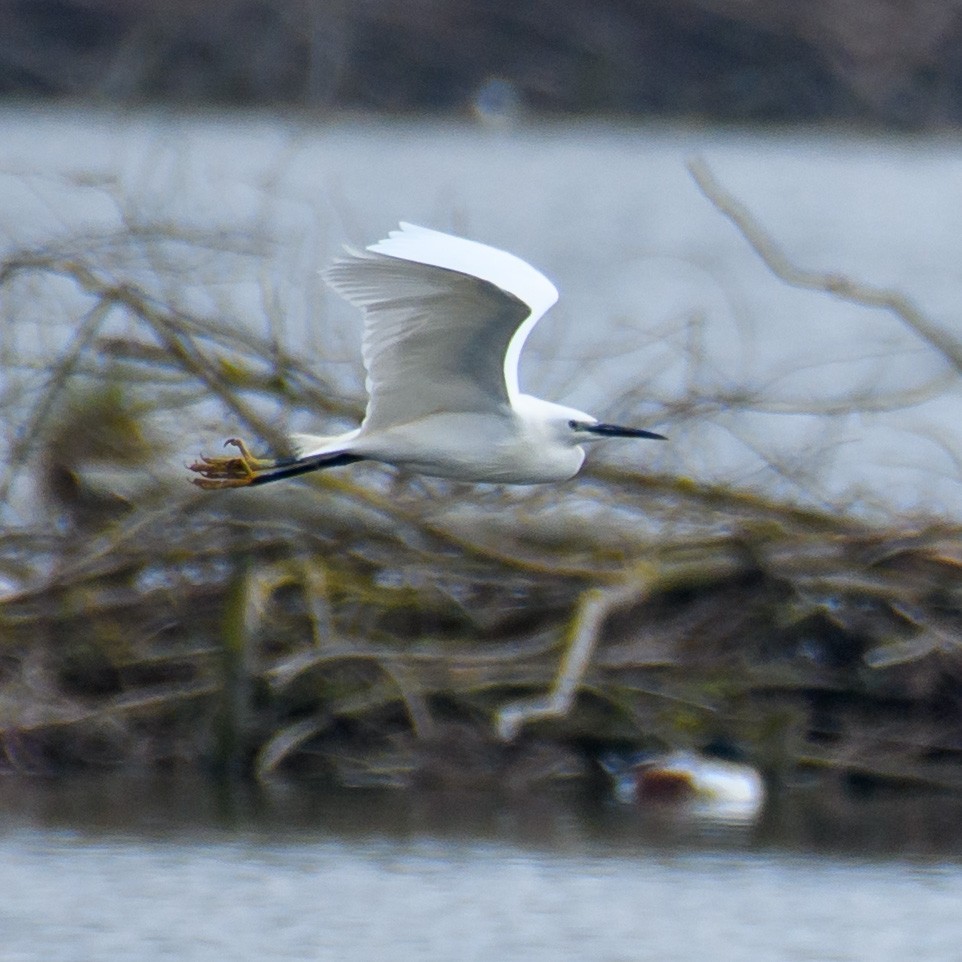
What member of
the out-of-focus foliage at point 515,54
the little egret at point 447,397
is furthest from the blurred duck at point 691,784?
the out-of-focus foliage at point 515,54

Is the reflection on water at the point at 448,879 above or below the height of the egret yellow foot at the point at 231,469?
below

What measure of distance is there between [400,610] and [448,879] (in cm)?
190

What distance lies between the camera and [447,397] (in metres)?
7.36

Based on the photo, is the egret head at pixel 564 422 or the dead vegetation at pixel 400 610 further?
the dead vegetation at pixel 400 610

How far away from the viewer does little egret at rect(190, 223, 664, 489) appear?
689 centimetres

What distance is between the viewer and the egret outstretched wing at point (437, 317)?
6.62 metres

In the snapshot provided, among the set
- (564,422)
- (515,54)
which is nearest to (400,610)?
(564,422)

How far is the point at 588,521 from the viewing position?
9977 mm

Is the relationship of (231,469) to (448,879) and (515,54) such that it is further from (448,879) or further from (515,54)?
(515,54)

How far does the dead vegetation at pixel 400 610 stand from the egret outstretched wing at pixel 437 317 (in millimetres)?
2105

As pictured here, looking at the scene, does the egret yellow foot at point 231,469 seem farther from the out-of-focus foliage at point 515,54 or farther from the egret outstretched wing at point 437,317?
the out-of-focus foliage at point 515,54

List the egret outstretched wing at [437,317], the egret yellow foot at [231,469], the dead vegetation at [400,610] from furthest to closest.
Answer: the dead vegetation at [400,610]
the egret yellow foot at [231,469]
the egret outstretched wing at [437,317]

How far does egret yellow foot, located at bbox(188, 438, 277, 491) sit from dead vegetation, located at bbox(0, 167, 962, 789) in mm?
1762

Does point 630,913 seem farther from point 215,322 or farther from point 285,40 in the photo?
point 285,40
